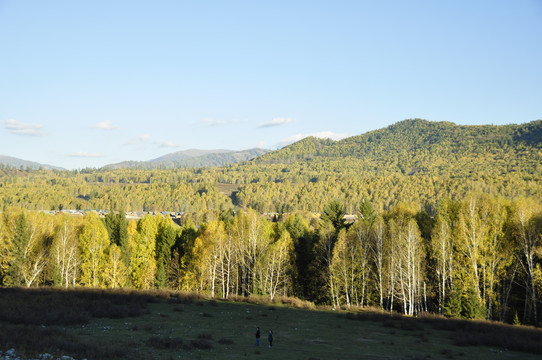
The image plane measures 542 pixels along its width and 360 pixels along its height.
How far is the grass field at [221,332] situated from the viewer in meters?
26.6

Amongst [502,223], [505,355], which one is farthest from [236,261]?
[505,355]

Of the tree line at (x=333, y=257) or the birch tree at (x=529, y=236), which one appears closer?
the birch tree at (x=529, y=236)

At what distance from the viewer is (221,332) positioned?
34406 mm

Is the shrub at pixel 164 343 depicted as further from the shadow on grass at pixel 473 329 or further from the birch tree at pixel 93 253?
the birch tree at pixel 93 253

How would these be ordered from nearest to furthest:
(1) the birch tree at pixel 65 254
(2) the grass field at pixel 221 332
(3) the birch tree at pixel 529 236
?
(2) the grass field at pixel 221 332
(3) the birch tree at pixel 529 236
(1) the birch tree at pixel 65 254

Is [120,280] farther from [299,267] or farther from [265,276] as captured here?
[299,267]

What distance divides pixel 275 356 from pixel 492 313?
1408 inches

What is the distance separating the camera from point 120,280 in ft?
229

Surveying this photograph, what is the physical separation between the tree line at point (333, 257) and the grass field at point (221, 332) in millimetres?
9160

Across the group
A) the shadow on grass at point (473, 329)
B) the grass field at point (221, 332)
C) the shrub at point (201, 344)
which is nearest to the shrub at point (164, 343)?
the grass field at point (221, 332)

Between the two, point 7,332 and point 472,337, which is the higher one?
point 7,332

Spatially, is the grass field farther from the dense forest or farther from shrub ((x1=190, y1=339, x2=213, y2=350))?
the dense forest

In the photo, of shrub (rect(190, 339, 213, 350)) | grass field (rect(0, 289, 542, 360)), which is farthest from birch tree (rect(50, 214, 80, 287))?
shrub (rect(190, 339, 213, 350))

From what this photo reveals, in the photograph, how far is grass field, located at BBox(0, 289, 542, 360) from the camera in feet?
87.2
